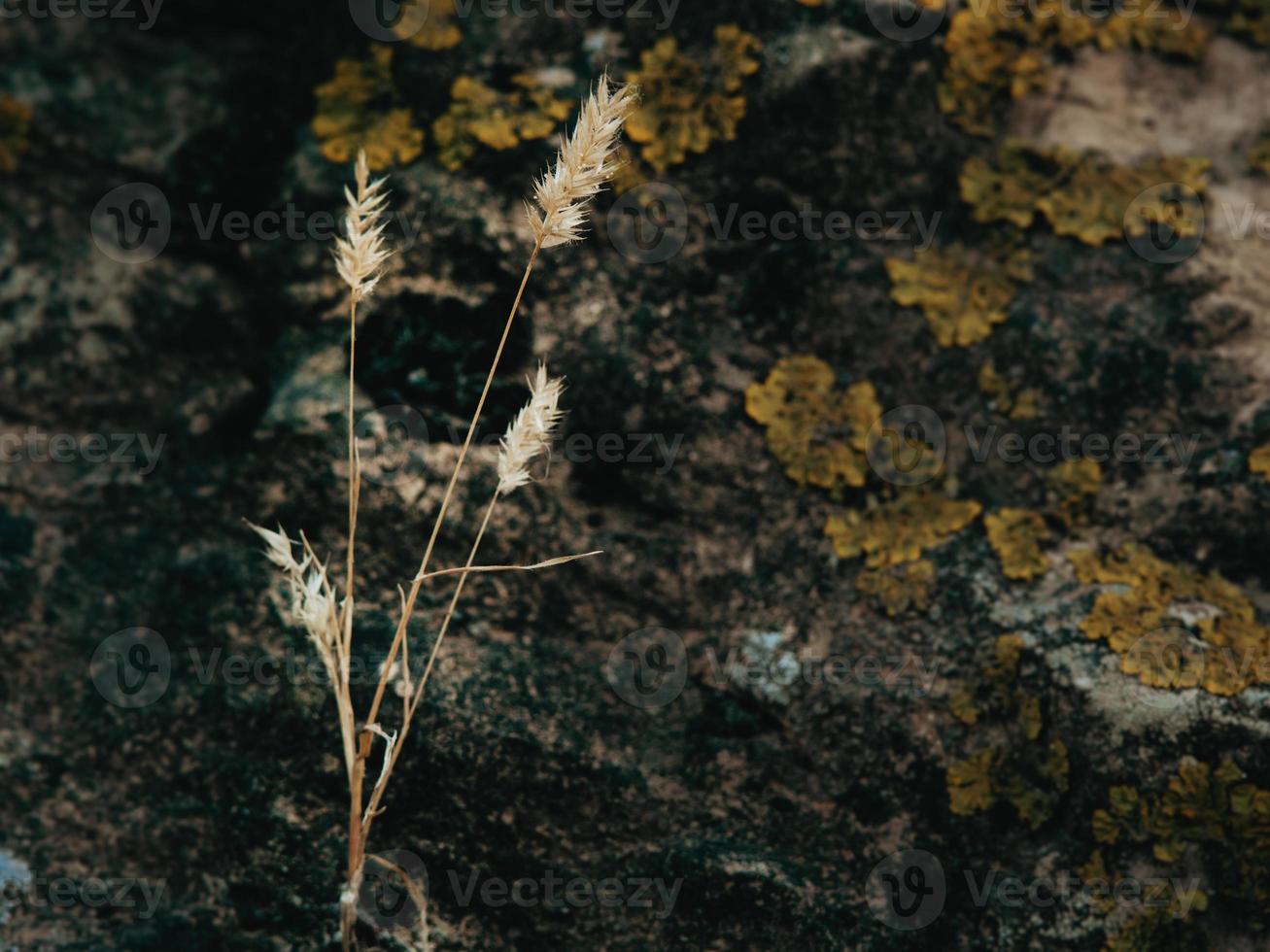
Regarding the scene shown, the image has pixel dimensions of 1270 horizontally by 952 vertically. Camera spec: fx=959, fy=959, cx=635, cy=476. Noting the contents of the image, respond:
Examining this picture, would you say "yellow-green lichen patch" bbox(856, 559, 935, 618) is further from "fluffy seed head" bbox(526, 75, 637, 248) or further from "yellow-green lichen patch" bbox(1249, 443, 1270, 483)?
"fluffy seed head" bbox(526, 75, 637, 248)

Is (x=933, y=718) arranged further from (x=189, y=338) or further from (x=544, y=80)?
(x=189, y=338)

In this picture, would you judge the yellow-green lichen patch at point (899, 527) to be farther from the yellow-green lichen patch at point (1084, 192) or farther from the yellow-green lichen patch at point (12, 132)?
the yellow-green lichen patch at point (12, 132)

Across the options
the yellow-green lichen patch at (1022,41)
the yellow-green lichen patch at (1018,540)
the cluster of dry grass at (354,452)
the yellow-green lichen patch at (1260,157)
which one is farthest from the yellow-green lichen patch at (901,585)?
the yellow-green lichen patch at (1260,157)

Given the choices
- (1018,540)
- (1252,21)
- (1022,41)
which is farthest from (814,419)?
(1252,21)

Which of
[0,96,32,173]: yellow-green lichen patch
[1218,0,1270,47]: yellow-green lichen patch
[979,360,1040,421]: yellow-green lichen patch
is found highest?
[1218,0,1270,47]: yellow-green lichen patch

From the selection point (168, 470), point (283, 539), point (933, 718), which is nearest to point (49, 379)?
point (168, 470)

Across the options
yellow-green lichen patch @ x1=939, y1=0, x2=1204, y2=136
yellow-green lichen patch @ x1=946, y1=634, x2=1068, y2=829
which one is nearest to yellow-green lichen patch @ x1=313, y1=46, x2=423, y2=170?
yellow-green lichen patch @ x1=939, y1=0, x2=1204, y2=136

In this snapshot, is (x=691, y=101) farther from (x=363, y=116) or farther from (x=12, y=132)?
(x=12, y=132)
